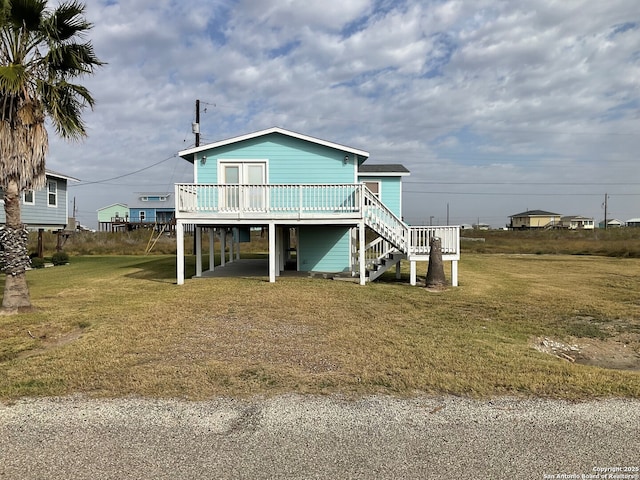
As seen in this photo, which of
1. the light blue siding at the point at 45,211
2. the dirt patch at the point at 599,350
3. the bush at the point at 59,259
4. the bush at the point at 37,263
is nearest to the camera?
the dirt patch at the point at 599,350

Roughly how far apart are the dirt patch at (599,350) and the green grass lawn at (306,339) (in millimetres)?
154

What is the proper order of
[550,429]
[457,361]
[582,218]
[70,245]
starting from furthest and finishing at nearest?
[582,218] → [70,245] → [457,361] → [550,429]

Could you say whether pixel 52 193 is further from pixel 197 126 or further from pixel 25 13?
pixel 25 13

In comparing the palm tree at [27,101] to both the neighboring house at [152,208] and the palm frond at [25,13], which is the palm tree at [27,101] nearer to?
the palm frond at [25,13]

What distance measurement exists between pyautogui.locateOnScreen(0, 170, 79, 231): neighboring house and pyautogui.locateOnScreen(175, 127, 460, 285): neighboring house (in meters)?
13.2

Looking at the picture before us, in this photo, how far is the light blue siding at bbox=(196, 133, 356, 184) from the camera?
1501 centimetres

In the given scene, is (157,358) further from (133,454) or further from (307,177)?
(307,177)

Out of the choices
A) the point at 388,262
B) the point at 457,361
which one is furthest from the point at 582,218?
the point at 457,361

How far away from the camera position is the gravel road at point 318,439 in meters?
3.07

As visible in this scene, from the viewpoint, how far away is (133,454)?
10.8 feet

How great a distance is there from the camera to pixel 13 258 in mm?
8766

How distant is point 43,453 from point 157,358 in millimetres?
2419

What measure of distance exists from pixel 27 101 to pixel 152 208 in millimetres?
52461

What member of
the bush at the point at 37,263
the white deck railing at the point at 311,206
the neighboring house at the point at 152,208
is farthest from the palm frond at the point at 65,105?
the neighboring house at the point at 152,208
